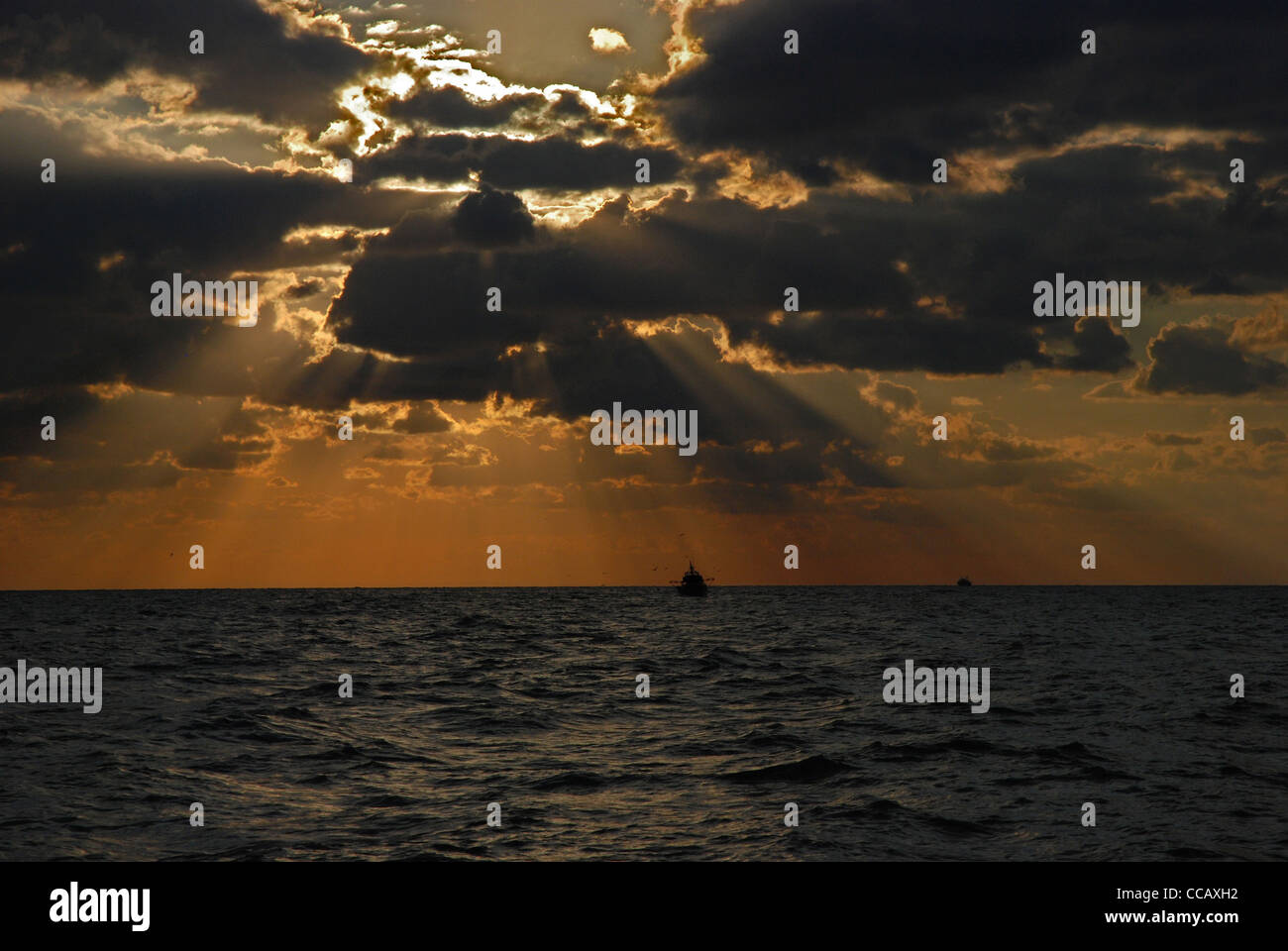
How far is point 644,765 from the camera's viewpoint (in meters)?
24.7

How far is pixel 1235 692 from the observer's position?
4044 cm

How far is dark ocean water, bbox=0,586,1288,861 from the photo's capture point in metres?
18.2

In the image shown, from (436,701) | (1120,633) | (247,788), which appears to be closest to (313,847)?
(247,788)

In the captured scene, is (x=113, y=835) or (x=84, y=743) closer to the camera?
(x=113, y=835)

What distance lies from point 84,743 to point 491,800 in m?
13.7

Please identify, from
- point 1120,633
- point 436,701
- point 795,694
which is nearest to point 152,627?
point 436,701

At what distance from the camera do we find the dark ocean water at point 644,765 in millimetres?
18172

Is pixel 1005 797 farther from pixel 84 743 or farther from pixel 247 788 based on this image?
pixel 84 743

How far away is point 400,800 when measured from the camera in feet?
69.4

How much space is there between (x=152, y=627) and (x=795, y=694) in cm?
7592

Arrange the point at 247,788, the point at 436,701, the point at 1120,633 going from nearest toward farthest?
the point at 247,788 < the point at 436,701 < the point at 1120,633
